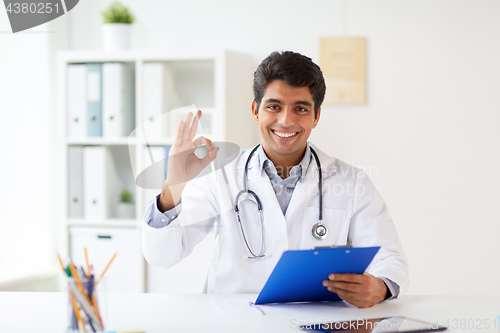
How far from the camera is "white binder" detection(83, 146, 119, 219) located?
255 cm

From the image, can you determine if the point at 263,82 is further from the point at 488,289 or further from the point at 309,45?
the point at 488,289

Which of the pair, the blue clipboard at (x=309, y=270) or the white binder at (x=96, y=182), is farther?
the white binder at (x=96, y=182)

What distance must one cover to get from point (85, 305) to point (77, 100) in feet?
6.06

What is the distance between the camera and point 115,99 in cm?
251

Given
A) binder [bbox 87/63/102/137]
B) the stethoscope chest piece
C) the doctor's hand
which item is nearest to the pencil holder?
the doctor's hand

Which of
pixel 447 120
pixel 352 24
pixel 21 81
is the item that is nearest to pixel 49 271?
pixel 21 81

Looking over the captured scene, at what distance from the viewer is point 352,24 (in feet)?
8.57

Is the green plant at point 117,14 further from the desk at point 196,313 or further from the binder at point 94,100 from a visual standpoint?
the desk at point 196,313

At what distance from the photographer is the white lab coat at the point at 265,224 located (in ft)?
4.92

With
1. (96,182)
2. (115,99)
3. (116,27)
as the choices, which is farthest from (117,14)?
(96,182)

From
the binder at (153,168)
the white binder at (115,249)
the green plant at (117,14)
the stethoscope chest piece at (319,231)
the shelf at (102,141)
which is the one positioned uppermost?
the green plant at (117,14)

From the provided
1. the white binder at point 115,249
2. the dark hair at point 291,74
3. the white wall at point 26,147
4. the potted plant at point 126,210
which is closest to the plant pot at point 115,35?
the white wall at point 26,147

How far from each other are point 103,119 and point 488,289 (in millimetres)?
2164

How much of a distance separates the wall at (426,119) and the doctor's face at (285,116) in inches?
41.6
